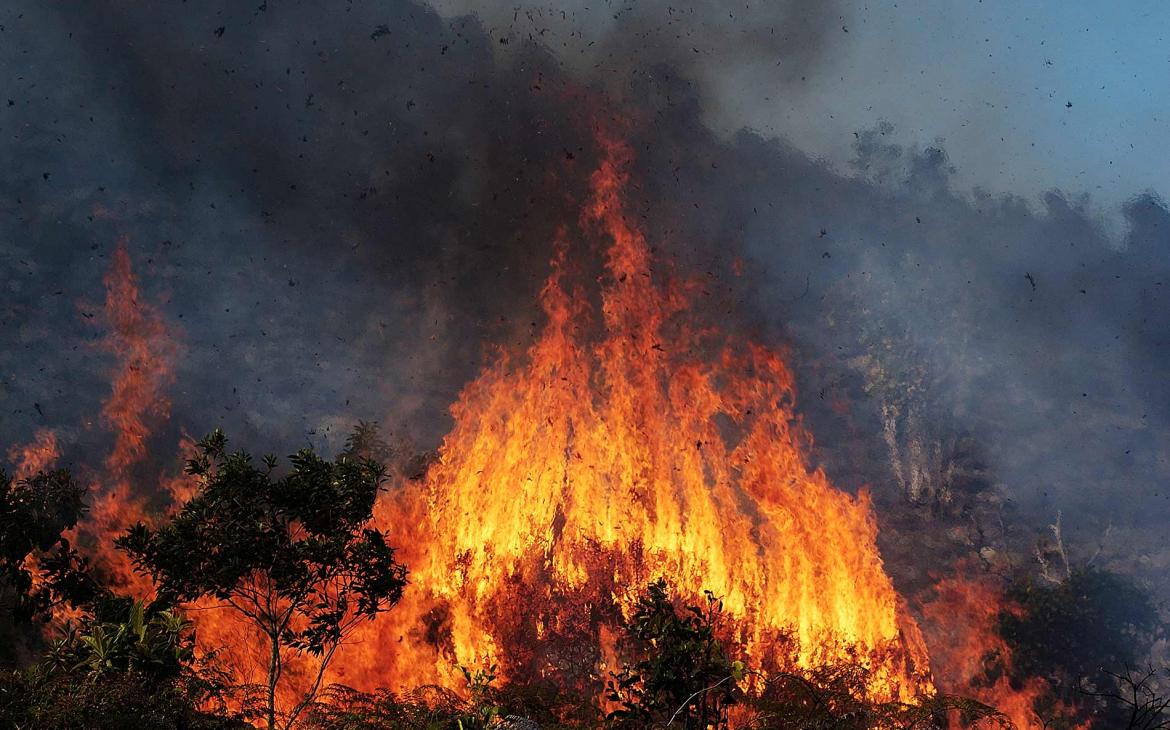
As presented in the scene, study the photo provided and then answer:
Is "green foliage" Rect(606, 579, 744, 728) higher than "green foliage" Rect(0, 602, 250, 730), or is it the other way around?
"green foliage" Rect(606, 579, 744, 728)

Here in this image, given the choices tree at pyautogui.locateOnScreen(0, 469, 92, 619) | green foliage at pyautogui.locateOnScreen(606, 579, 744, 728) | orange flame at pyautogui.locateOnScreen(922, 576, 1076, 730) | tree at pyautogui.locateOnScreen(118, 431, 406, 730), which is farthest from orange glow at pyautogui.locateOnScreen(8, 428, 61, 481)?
orange flame at pyautogui.locateOnScreen(922, 576, 1076, 730)

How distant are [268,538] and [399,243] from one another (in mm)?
16791

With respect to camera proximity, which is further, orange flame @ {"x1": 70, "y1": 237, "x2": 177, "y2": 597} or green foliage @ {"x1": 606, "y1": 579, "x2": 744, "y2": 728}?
orange flame @ {"x1": 70, "y1": 237, "x2": 177, "y2": 597}

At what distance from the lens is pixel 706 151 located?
32938 millimetres

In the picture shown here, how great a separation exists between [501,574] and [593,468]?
461 centimetres

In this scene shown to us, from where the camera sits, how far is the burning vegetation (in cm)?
2414

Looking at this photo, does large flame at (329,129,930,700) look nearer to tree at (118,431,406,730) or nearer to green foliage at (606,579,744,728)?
tree at (118,431,406,730)

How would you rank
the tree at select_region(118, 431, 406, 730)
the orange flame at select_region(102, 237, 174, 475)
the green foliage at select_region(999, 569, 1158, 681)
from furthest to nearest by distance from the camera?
the orange flame at select_region(102, 237, 174, 475), the green foliage at select_region(999, 569, 1158, 681), the tree at select_region(118, 431, 406, 730)

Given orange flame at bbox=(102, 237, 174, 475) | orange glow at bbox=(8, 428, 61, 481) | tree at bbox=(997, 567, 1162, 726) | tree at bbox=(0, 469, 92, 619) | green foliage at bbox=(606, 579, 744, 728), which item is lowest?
green foliage at bbox=(606, 579, 744, 728)

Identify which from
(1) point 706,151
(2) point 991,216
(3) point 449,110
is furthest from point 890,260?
(3) point 449,110

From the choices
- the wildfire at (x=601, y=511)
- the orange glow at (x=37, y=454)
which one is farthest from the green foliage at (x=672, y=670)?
the orange glow at (x=37, y=454)

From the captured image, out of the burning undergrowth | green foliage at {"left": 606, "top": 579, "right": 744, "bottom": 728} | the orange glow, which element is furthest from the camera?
the orange glow

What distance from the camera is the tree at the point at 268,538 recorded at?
16188mm

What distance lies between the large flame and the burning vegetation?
0.07 meters
